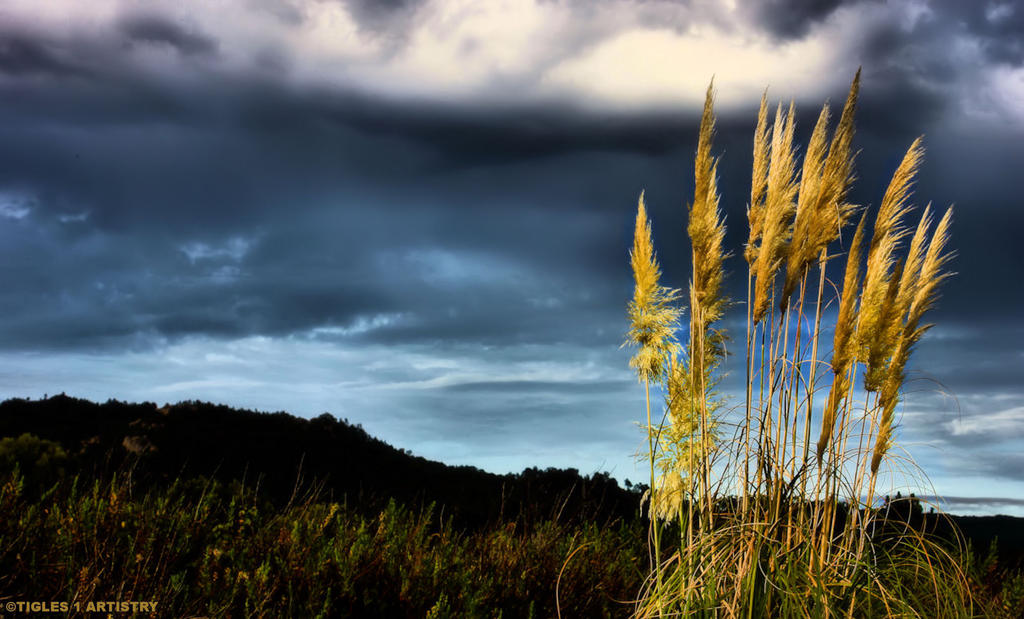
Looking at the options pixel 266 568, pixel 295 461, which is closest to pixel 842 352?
pixel 266 568

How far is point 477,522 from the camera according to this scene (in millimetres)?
8961

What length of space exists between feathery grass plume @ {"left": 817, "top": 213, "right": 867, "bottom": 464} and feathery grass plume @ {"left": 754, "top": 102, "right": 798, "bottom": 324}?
54 centimetres

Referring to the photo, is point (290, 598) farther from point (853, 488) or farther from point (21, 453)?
point (21, 453)

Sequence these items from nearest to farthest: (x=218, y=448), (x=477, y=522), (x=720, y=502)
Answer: (x=720, y=502)
(x=477, y=522)
(x=218, y=448)

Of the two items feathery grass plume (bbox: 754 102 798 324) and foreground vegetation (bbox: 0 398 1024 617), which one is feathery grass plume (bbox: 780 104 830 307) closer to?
feathery grass plume (bbox: 754 102 798 324)

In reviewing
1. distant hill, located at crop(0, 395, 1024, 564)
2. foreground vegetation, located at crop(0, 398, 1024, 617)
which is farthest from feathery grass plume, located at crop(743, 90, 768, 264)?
distant hill, located at crop(0, 395, 1024, 564)

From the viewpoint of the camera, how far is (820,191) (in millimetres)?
4148

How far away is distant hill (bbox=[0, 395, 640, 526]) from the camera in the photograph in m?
9.16

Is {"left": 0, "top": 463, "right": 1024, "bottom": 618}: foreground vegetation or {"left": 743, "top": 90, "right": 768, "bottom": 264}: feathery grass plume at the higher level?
{"left": 743, "top": 90, "right": 768, "bottom": 264}: feathery grass plume

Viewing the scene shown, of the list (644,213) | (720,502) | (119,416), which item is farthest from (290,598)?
(119,416)

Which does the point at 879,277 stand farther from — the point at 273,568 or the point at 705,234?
the point at 273,568

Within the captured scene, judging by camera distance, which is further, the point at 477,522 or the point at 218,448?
the point at 218,448

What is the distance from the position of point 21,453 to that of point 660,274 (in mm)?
6547

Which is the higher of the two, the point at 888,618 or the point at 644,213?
the point at 644,213
